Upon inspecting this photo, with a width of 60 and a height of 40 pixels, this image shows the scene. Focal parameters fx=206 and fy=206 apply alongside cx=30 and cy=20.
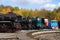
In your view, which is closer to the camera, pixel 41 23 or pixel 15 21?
pixel 15 21

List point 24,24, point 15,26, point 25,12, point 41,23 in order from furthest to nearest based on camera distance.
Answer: point 25,12 → point 41,23 → point 24,24 → point 15,26

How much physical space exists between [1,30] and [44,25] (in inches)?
350

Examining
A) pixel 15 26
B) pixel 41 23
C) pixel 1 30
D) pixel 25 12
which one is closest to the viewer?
pixel 1 30

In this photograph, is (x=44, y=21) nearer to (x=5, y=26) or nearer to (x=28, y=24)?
(x=28, y=24)

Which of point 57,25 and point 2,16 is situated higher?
point 2,16

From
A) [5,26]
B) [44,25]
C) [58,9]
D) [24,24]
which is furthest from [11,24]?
[58,9]

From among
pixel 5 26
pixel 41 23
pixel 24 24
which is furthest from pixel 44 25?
pixel 5 26

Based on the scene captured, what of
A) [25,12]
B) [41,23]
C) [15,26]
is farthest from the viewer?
[25,12]

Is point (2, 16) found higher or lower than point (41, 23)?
higher

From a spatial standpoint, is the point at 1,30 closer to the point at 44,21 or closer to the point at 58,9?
the point at 44,21

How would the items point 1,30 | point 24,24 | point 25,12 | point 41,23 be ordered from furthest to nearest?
point 25,12
point 41,23
point 24,24
point 1,30

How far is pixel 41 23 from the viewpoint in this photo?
33531 mm

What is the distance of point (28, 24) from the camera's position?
31.7 m

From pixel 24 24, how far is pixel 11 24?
486 centimetres
